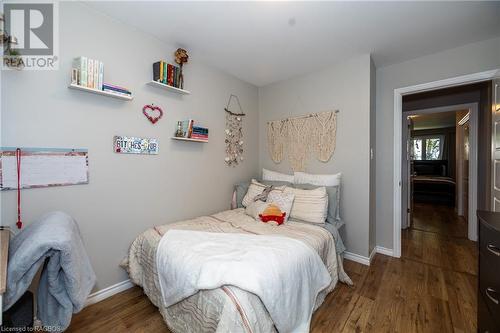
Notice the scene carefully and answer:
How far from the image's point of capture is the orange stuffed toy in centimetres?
221

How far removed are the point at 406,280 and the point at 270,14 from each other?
2837mm

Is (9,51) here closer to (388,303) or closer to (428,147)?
(388,303)

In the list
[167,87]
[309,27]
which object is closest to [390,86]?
[309,27]

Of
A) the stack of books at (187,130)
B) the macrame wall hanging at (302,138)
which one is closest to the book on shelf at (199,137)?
the stack of books at (187,130)

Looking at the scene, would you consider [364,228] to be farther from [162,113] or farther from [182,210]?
[162,113]

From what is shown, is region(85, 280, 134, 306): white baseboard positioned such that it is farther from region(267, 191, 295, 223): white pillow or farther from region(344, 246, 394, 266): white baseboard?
region(344, 246, 394, 266): white baseboard

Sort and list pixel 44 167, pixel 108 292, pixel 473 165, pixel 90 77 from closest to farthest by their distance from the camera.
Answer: pixel 44 167 → pixel 90 77 → pixel 108 292 → pixel 473 165


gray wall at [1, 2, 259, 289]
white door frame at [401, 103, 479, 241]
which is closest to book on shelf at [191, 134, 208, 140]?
gray wall at [1, 2, 259, 289]

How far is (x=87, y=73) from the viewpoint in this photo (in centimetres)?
166

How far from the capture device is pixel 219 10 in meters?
1.77

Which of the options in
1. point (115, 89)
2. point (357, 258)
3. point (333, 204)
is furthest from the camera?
point (357, 258)

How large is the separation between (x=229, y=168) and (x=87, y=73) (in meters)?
1.82

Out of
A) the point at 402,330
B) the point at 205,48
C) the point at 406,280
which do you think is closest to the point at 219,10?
the point at 205,48

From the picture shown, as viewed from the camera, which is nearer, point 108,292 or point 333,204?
point 108,292
